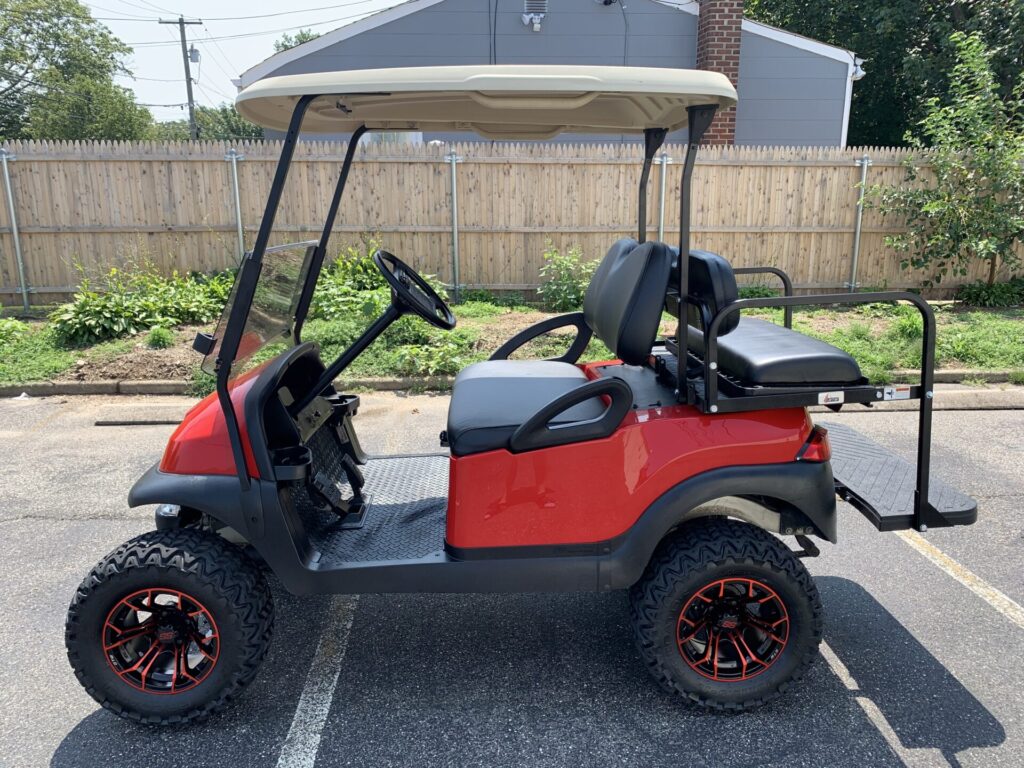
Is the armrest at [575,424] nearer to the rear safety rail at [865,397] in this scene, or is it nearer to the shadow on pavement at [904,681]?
the rear safety rail at [865,397]

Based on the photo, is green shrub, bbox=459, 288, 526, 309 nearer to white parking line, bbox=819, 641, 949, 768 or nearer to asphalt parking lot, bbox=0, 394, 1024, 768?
asphalt parking lot, bbox=0, 394, 1024, 768

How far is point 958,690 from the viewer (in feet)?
8.07

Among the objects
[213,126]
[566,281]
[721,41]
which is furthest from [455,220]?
[213,126]

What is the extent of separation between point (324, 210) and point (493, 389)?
6981 mm

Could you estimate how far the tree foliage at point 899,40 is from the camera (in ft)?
49.6

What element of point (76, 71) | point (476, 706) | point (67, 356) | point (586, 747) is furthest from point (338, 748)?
point (76, 71)

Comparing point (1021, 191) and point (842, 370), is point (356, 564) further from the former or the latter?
point (1021, 191)

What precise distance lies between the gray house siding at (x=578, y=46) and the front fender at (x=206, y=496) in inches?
395

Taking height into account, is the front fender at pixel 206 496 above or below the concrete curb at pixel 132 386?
above

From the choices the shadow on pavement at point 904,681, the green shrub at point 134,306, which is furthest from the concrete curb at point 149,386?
the shadow on pavement at point 904,681

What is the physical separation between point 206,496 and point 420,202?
7205 millimetres

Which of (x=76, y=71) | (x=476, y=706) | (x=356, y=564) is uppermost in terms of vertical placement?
(x=76, y=71)

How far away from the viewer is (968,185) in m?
8.91

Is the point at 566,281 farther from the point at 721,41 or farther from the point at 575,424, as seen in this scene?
the point at 575,424
